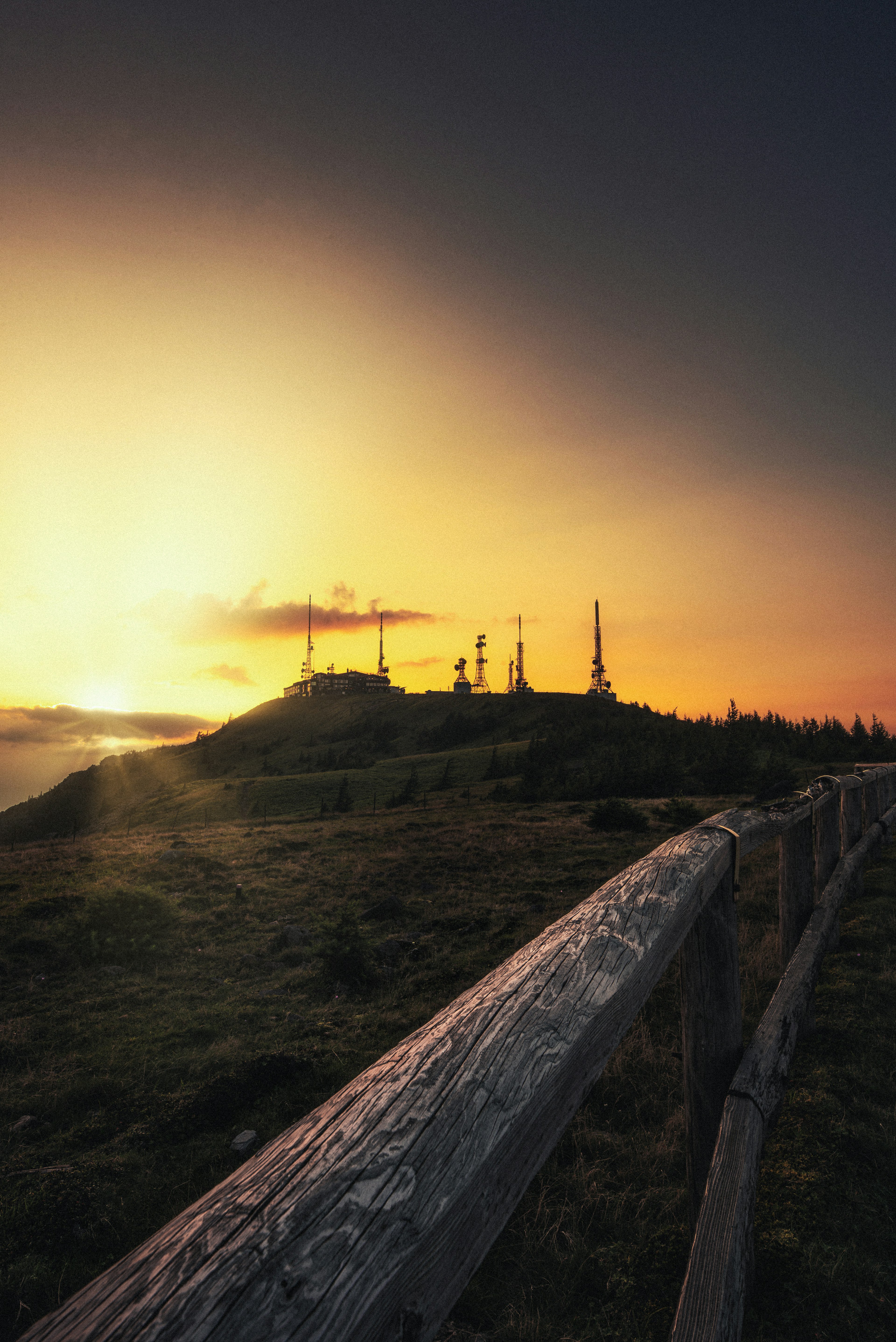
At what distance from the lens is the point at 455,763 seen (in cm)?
6800

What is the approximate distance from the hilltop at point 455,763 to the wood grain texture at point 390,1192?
33994mm

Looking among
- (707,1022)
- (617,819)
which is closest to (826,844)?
(707,1022)

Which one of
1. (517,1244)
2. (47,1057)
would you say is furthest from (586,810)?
(517,1244)

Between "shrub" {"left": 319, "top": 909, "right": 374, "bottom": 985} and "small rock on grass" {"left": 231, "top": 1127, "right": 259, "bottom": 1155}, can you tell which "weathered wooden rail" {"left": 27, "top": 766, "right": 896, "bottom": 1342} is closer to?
"small rock on grass" {"left": 231, "top": 1127, "right": 259, "bottom": 1155}

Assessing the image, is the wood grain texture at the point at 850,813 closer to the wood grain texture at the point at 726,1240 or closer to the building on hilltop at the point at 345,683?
the wood grain texture at the point at 726,1240

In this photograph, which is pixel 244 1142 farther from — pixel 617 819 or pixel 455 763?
pixel 455 763

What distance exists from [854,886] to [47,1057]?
34.3 feet

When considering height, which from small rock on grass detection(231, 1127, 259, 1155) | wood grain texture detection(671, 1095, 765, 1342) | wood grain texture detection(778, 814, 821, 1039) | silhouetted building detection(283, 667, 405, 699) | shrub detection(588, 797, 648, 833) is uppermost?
silhouetted building detection(283, 667, 405, 699)

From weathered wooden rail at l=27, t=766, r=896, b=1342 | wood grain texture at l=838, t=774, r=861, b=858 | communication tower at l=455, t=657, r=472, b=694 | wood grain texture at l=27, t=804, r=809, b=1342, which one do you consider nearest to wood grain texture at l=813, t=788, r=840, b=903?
wood grain texture at l=838, t=774, r=861, b=858

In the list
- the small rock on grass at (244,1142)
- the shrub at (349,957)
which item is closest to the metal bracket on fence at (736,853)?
the small rock on grass at (244,1142)

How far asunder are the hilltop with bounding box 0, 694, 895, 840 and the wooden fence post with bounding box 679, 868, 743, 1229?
32.0 metres

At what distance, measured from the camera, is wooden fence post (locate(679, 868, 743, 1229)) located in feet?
9.15

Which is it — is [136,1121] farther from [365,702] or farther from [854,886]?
[365,702]

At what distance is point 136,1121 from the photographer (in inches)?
233
